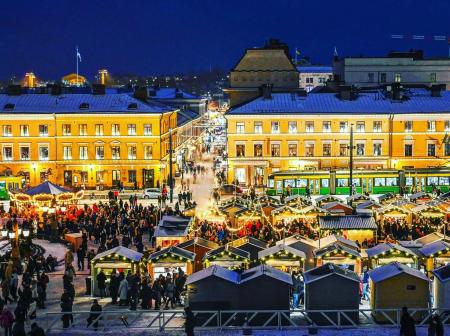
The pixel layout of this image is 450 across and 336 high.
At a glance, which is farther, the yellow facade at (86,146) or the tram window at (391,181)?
the yellow facade at (86,146)

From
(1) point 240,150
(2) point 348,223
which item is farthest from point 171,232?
(1) point 240,150

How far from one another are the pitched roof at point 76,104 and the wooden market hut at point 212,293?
43159 mm

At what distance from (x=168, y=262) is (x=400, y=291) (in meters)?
9.09

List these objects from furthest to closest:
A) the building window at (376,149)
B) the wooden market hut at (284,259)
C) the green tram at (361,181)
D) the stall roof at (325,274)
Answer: the building window at (376,149) → the green tram at (361,181) → the wooden market hut at (284,259) → the stall roof at (325,274)

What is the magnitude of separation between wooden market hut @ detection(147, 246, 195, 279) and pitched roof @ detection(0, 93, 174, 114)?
3804 centimetres

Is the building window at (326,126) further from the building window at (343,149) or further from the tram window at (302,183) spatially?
the tram window at (302,183)

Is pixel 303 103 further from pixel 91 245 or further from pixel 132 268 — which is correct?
pixel 132 268

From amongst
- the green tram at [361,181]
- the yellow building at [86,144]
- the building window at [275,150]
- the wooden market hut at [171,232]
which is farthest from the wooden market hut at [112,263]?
the building window at [275,150]

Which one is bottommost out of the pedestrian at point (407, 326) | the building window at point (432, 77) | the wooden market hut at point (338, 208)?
the pedestrian at point (407, 326)

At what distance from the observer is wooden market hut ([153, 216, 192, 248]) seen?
116 ft

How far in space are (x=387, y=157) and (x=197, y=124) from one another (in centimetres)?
5286

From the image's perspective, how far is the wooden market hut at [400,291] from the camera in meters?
24.5

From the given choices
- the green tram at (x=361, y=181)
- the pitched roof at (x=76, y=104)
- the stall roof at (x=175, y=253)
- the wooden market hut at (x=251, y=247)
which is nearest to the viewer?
the stall roof at (x=175, y=253)

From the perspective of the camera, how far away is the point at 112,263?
94.7 ft
